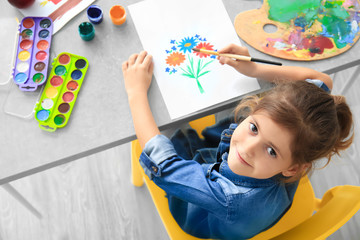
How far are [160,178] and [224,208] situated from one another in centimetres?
17

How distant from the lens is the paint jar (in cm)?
94

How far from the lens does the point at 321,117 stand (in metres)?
0.71

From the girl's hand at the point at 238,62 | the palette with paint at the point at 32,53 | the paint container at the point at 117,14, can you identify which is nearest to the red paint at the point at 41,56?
the palette with paint at the point at 32,53

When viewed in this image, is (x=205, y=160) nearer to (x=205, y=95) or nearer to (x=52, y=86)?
(x=205, y=95)

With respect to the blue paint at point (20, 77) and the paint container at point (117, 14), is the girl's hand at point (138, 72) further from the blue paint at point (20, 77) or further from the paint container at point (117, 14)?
the blue paint at point (20, 77)

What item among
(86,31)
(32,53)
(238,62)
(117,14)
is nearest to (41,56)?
(32,53)

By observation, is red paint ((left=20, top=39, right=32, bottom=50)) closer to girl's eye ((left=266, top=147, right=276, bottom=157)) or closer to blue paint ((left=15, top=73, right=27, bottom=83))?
blue paint ((left=15, top=73, right=27, bottom=83))

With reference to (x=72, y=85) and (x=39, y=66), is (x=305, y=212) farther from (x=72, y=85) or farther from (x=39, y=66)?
(x=39, y=66)

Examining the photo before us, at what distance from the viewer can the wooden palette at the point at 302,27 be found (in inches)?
38.4

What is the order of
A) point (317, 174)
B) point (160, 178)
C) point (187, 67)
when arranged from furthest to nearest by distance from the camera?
point (317, 174)
point (187, 67)
point (160, 178)

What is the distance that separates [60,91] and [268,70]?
22.0 inches

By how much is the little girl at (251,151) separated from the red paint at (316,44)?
0.08 m

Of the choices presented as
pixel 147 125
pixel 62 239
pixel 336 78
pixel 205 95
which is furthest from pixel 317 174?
pixel 62 239

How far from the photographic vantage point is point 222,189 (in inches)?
31.7
